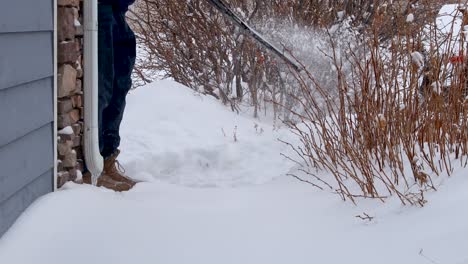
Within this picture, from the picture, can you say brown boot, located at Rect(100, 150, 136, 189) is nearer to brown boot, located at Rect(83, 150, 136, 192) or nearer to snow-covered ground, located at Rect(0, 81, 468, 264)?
brown boot, located at Rect(83, 150, 136, 192)

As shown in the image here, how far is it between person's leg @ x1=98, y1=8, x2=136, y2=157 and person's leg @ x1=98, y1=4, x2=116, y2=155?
22 centimetres

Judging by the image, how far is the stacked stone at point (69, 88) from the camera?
136 inches

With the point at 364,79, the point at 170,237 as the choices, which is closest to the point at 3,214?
the point at 170,237

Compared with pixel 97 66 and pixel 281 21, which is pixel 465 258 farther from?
pixel 281 21

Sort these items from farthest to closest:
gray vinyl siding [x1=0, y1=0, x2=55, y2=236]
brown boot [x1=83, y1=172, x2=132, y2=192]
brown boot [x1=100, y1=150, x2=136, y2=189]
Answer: brown boot [x1=100, y1=150, x2=136, y2=189]
brown boot [x1=83, y1=172, x2=132, y2=192]
gray vinyl siding [x1=0, y1=0, x2=55, y2=236]

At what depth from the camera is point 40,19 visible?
3084 mm

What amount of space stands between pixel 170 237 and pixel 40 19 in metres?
1.16

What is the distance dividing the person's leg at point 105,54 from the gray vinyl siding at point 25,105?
757 millimetres

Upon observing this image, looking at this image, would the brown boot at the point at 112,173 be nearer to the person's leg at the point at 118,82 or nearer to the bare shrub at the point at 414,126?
the person's leg at the point at 118,82

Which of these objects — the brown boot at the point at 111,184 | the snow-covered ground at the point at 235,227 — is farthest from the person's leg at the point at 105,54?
the snow-covered ground at the point at 235,227

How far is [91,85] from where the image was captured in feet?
12.3

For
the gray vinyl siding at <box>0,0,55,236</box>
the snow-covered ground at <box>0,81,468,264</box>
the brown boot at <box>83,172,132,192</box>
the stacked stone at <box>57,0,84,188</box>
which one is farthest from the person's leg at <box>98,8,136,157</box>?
the gray vinyl siding at <box>0,0,55,236</box>

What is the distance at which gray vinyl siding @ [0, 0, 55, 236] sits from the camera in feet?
8.78

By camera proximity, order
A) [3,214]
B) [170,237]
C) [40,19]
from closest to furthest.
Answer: [3,214], [40,19], [170,237]
